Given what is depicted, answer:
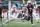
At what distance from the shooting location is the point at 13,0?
69.2ft

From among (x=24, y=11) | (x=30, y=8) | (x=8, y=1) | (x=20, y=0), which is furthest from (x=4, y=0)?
(x=30, y=8)

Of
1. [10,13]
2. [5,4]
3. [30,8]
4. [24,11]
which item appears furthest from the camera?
[5,4]

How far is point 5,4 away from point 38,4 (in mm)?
4576

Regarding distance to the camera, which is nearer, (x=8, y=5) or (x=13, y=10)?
(x=13, y=10)

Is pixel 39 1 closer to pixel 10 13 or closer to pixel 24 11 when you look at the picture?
pixel 24 11

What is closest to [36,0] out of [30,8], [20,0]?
[20,0]

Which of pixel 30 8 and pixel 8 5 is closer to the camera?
pixel 30 8

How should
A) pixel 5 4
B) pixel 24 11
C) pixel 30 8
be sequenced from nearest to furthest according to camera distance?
pixel 30 8, pixel 24 11, pixel 5 4

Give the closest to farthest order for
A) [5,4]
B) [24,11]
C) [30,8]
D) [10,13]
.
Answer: [10,13] < [30,8] < [24,11] < [5,4]

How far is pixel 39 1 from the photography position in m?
20.6

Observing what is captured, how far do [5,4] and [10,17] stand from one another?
13.3 meters

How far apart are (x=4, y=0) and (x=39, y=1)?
499 centimetres

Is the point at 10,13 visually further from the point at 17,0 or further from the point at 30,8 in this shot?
the point at 17,0

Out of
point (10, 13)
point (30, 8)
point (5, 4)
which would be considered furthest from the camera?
point (5, 4)
